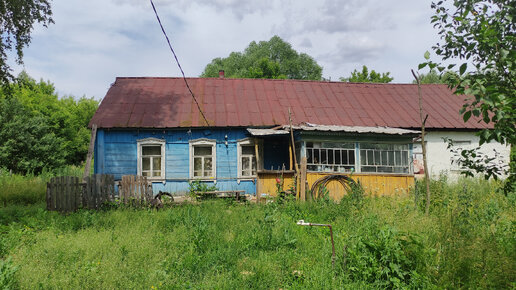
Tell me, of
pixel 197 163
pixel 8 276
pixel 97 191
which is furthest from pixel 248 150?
pixel 8 276

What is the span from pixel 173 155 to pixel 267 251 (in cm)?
868

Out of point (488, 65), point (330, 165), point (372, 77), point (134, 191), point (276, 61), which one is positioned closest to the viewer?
point (488, 65)

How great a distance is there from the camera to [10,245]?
5699 millimetres

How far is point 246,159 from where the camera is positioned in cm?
1380

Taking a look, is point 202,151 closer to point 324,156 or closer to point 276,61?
point 324,156

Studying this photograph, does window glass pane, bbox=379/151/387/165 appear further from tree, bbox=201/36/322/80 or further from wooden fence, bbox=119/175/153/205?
tree, bbox=201/36/322/80

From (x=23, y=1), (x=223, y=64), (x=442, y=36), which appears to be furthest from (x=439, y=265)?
(x=223, y=64)

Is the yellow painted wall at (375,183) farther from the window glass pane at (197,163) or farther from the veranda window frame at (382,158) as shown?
the window glass pane at (197,163)

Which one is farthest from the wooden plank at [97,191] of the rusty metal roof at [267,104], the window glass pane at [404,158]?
the window glass pane at [404,158]

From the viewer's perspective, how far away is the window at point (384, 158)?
11.8 meters

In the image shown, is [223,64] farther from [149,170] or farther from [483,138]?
[483,138]

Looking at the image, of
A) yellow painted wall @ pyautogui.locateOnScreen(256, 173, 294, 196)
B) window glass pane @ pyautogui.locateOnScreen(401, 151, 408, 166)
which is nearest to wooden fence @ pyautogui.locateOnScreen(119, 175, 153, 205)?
yellow painted wall @ pyautogui.locateOnScreen(256, 173, 294, 196)

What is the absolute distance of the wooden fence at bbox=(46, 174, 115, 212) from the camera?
356 inches

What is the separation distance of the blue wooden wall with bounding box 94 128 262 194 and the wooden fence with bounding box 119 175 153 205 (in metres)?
3.50
